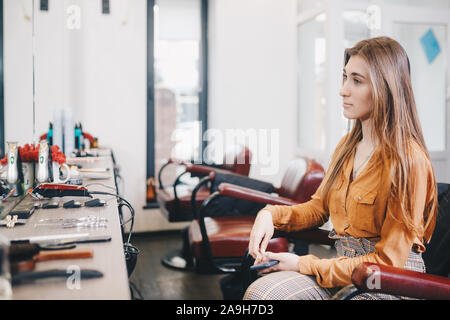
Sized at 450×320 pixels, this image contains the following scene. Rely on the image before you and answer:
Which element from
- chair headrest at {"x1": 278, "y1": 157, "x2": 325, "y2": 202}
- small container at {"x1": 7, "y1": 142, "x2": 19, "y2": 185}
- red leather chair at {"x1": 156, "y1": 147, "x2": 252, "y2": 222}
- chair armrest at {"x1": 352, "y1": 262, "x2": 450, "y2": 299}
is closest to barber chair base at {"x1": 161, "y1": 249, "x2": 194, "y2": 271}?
red leather chair at {"x1": 156, "y1": 147, "x2": 252, "y2": 222}

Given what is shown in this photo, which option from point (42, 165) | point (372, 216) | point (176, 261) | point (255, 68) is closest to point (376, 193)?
point (372, 216)

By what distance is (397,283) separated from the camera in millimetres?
965

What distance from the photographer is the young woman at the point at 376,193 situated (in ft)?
3.59

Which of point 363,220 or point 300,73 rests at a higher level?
point 300,73

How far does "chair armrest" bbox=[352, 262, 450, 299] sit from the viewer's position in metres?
0.96

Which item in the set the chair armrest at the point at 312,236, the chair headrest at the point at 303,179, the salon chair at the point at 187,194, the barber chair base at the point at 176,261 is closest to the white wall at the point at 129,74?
the barber chair base at the point at 176,261

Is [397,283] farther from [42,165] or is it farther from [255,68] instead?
[255,68]

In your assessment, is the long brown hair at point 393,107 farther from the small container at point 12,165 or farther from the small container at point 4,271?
the small container at point 12,165

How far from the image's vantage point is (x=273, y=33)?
4.23 meters

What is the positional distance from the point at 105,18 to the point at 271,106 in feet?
5.73

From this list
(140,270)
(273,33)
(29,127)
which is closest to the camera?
(140,270)

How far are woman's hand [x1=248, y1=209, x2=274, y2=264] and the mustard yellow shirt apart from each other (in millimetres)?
145
